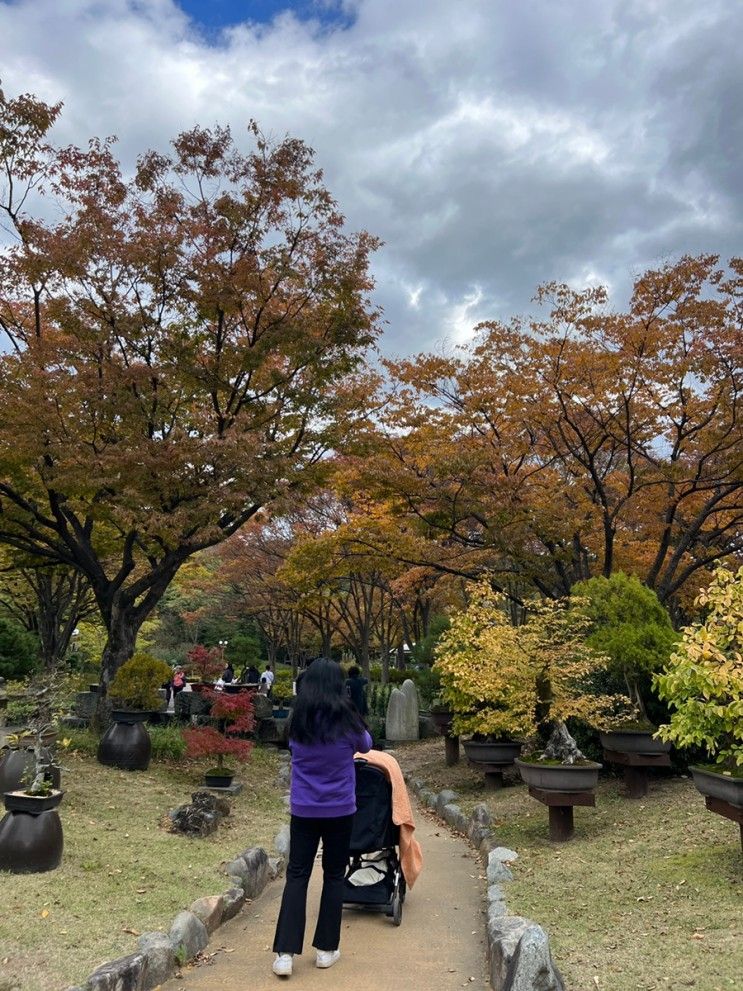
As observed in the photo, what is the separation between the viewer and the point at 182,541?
958cm

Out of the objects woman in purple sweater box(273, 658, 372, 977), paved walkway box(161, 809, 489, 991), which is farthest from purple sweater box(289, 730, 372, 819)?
paved walkway box(161, 809, 489, 991)

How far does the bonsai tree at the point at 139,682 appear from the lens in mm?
9773

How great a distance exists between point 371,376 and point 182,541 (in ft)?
14.8

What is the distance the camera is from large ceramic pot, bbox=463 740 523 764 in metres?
8.62

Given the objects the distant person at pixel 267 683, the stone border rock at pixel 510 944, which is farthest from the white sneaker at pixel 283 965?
the distant person at pixel 267 683

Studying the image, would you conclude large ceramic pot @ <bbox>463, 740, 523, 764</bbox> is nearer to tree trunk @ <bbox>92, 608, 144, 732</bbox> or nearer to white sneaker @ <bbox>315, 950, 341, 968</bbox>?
white sneaker @ <bbox>315, 950, 341, 968</bbox>

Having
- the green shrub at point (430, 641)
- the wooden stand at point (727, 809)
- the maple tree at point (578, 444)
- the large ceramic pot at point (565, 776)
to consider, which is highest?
the maple tree at point (578, 444)

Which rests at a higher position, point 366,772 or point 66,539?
point 66,539

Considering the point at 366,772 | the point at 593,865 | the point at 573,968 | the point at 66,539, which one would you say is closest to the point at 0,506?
the point at 66,539

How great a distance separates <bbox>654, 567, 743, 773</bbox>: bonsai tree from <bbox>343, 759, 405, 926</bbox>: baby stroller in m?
1.76

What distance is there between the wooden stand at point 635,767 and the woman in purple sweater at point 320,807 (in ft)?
13.2

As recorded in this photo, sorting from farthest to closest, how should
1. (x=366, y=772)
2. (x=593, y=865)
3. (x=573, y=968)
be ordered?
(x=593, y=865)
(x=366, y=772)
(x=573, y=968)

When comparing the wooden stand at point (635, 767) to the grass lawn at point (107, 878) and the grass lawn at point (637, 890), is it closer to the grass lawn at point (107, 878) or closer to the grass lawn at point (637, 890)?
the grass lawn at point (637, 890)

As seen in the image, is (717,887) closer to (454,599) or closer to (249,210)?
(249,210)
